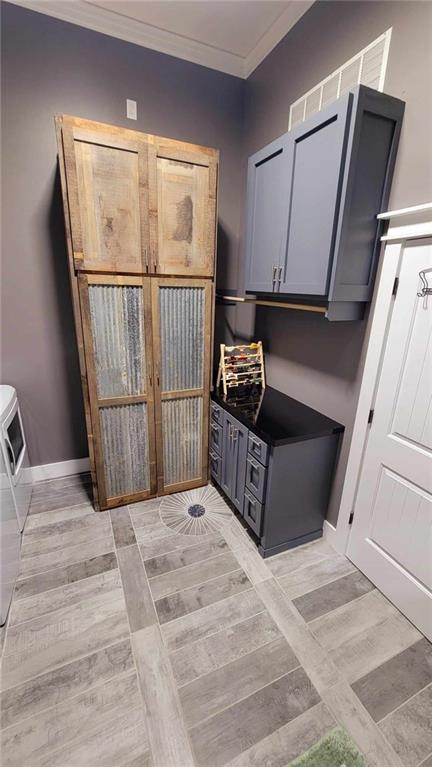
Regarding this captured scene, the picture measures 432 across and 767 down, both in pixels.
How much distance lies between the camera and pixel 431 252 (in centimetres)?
134

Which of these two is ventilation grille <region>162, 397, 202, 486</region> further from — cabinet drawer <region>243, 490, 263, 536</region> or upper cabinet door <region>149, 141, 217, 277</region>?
A: upper cabinet door <region>149, 141, 217, 277</region>

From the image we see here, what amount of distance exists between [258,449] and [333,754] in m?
1.20

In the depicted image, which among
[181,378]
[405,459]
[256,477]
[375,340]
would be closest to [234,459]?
[256,477]

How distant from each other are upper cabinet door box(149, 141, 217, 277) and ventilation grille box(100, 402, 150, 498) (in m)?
0.98

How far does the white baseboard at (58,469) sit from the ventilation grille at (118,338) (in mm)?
989

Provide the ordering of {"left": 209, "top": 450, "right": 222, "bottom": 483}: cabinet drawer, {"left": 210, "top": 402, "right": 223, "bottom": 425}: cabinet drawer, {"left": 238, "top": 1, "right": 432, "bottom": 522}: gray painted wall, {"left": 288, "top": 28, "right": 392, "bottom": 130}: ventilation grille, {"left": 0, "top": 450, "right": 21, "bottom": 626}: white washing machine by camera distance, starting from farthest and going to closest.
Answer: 1. {"left": 209, "top": 450, "right": 222, "bottom": 483}: cabinet drawer
2. {"left": 210, "top": 402, "right": 223, "bottom": 425}: cabinet drawer
3. {"left": 0, "top": 450, "right": 21, "bottom": 626}: white washing machine
4. {"left": 288, "top": 28, "right": 392, "bottom": 130}: ventilation grille
5. {"left": 238, "top": 1, "right": 432, "bottom": 522}: gray painted wall

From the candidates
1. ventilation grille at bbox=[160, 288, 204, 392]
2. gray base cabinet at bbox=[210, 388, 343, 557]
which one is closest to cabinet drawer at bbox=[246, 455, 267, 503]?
gray base cabinet at bbox=[210, 388, 343, 557]

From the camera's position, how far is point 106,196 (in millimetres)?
1772

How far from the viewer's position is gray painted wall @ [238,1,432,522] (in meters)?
1.33

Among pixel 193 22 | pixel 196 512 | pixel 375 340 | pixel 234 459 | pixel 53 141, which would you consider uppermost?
pixel 193 22

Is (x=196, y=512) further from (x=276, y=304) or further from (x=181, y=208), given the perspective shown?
(x=181, y=208)

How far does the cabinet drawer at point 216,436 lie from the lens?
7.79 ft

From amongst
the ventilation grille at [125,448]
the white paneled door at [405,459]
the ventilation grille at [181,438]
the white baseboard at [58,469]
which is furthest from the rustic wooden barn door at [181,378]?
the white paneled door at [405,459]

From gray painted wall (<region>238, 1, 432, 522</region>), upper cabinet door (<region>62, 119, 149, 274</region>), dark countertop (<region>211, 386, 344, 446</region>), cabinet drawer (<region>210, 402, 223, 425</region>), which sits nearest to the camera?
gray painted wall (<region>238, 1, 432, 522</region>)
